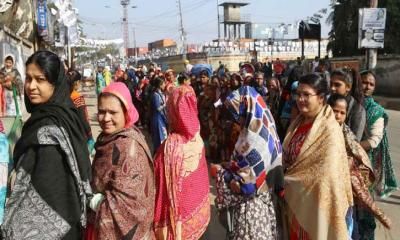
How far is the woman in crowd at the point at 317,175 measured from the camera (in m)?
2.56

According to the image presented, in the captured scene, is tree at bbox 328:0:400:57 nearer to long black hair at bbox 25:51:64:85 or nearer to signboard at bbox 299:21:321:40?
signboard at bbox 299:21:321:40

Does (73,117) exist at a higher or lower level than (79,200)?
higher

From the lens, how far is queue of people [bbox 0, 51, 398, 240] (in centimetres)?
194

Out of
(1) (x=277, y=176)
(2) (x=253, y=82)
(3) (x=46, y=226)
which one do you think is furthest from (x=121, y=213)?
(2) (x=253, y=82)

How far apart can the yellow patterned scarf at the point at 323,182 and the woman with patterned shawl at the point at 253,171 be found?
0.61 feet

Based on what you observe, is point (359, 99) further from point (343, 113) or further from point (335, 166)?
point (335, 166)

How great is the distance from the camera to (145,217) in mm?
2207

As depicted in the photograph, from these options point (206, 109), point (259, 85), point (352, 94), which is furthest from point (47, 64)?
point (206, 109)

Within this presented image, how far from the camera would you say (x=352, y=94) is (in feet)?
11.6

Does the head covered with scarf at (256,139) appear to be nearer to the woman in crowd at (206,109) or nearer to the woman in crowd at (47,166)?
the woman in crowd at (47,166)

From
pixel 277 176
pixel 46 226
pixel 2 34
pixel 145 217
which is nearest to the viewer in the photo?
pixel 46 226

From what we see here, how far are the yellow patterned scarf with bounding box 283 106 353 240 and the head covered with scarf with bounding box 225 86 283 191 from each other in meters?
0.16

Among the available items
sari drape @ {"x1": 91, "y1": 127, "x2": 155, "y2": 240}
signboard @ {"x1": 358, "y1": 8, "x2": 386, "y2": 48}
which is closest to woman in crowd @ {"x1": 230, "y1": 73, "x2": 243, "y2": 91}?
sari drape @ {"x1": 91, "y1": 127, "x2": 155, "y2": 240}

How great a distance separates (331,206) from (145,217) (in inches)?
46.1
